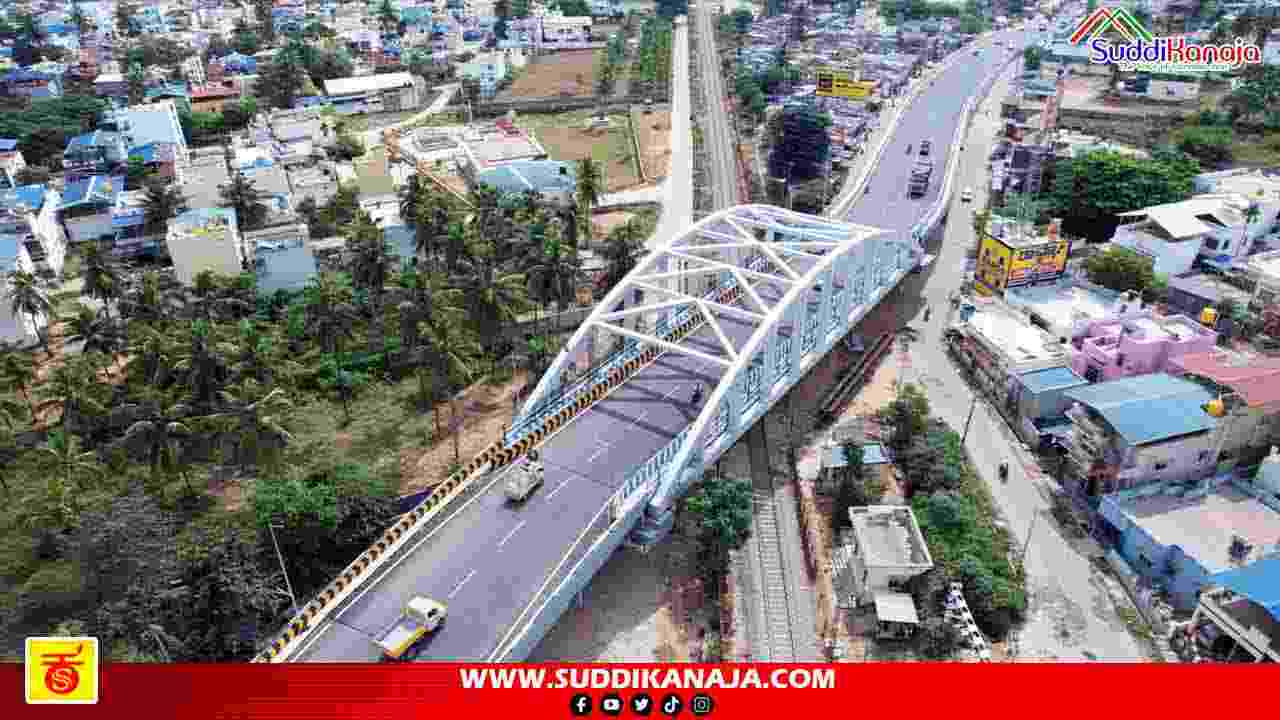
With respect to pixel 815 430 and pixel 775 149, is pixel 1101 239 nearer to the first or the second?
pixel 775 149

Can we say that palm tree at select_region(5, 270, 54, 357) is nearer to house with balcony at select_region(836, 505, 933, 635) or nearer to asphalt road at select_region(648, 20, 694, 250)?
asphalt road at select_region(648, 20, 694, 250)

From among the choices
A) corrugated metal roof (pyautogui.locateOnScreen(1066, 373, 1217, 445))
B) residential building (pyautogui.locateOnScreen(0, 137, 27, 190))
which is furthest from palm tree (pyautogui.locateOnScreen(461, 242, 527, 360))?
residential building (pyautogui.locateOnScreen(0, 137, 27, 190))

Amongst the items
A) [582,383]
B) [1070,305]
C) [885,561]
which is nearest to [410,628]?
[582,383]

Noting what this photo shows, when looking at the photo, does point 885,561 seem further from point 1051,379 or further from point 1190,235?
point 1190,235

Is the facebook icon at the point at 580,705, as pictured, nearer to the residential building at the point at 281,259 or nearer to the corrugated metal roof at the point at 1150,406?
the corrugated metal roof at the point at 1150,406

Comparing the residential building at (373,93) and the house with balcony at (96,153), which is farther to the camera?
the residential building at (373,93)

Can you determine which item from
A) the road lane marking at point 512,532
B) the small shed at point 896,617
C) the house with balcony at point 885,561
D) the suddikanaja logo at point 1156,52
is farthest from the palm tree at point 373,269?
the suddikanaja logo at point 1156,52

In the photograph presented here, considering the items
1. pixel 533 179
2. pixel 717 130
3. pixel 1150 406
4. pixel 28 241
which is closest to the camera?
pixel 1150 406

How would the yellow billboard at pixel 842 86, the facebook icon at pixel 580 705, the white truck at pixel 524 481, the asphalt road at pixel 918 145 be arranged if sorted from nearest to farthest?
the facebook icon at pixel 580 705, the white truck at pixel 524 481, the asphalt road at pixel 918 145, the yellow billboard at pixel 842 86
